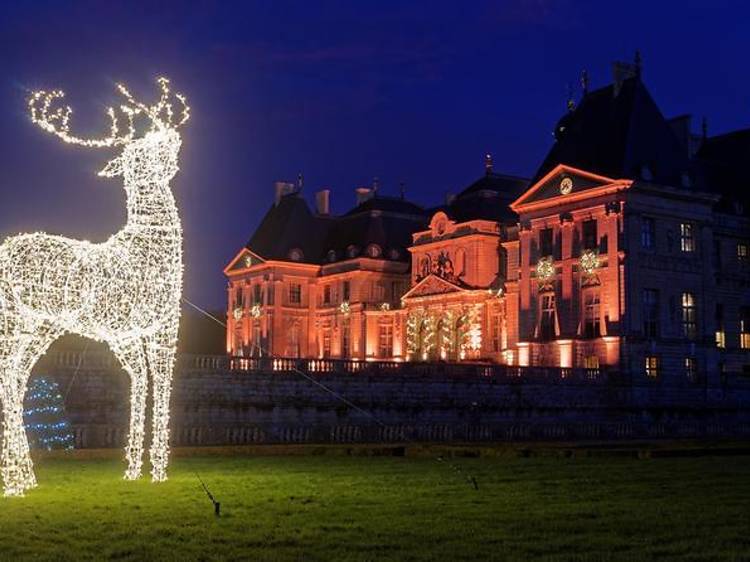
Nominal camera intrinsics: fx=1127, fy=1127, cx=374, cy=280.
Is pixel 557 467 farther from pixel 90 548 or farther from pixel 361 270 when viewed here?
pixel 361 270

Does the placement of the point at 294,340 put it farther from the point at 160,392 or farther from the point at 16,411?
the point at 16,411

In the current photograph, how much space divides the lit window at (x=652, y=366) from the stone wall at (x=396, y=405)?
74 cm

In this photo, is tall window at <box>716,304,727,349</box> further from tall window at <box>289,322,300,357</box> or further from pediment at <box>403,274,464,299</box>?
tall window at <box>289,322,300,357</box>

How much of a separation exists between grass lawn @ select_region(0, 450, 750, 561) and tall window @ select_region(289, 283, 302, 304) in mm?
67596

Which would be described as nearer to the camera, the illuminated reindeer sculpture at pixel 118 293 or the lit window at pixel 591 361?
the illuminated reindeer sculpture at pixel 118 293

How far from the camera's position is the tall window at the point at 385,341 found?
3487 inches

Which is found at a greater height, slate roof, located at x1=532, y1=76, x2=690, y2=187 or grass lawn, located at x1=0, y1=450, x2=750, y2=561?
slate roof, located at x1=532, y1=76, x2=690, y2=187

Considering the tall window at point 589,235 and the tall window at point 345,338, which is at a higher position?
the tall window at point 589,235

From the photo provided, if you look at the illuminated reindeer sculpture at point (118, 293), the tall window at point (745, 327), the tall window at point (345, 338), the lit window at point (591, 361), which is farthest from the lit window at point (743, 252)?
the illuminated reindeer sculpture at point (118, 293)

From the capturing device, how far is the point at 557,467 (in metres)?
28.0

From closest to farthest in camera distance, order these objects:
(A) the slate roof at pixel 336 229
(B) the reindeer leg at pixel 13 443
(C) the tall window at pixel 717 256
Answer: (B) the reindeer leg at pixel 13 443 < (C) the tall window at pixel 717 256 < (A) the slate roof at pixel 336 229

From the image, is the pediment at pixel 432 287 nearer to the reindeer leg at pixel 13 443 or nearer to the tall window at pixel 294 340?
the tall window at pixel 294 340

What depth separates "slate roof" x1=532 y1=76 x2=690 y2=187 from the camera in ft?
218

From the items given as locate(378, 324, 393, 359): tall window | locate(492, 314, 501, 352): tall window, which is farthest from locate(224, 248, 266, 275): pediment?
locate(492, 314, 501, 352): tall window
